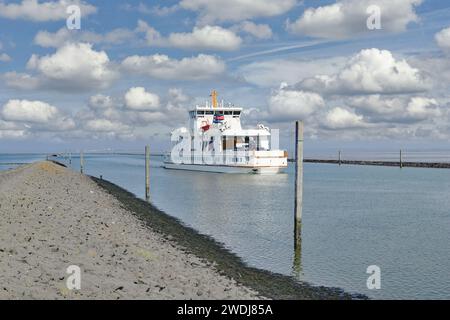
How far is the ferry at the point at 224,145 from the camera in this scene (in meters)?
67.3

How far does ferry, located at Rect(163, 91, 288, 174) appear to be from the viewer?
6731 cm

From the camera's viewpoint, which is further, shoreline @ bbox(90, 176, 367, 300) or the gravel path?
shoreline @ bbox(90, 176, 367, 300)

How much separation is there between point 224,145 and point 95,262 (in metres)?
61.6

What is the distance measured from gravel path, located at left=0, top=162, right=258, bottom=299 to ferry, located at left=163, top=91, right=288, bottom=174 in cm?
4956

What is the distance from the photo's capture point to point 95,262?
11156 millimetres

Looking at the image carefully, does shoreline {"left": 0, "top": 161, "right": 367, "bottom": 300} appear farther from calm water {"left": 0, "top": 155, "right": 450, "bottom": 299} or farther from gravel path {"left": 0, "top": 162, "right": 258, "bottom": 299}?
calm water {"left": 0, "top": 155, "right": 450, "bottom": 299}
